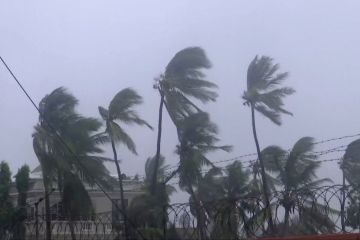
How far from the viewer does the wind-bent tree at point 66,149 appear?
27.2 meters

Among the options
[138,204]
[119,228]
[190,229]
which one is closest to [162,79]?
[138,204]

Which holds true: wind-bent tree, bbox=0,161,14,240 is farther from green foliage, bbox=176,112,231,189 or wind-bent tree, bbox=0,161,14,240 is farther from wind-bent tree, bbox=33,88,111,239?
green foliage, bbox=176,112,231,189

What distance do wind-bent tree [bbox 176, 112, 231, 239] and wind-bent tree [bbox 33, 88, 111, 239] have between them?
356cm

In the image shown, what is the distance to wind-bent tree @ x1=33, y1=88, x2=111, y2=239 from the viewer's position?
27203 millimetres

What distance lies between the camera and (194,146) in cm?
2742

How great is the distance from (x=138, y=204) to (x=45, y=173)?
13.1ft

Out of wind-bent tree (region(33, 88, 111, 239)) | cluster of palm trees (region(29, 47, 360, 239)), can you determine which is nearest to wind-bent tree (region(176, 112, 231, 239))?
cluster of palm trees (region(29, 47, 360, 239))

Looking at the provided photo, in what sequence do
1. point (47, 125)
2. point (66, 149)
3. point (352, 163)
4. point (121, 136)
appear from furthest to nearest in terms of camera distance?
point (121, 136) < point (66, 149) < point (47, 125) < point (352, 163)

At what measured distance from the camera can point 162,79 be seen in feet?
91.4

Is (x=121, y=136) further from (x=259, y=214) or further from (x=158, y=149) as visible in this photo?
(x=259, y=214)

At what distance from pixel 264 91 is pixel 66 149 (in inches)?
316

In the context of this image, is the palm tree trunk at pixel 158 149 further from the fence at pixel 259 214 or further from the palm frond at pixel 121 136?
the fence at pixel 259 214

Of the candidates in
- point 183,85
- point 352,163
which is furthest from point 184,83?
point 352,163

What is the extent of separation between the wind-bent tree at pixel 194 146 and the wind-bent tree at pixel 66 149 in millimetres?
3558
